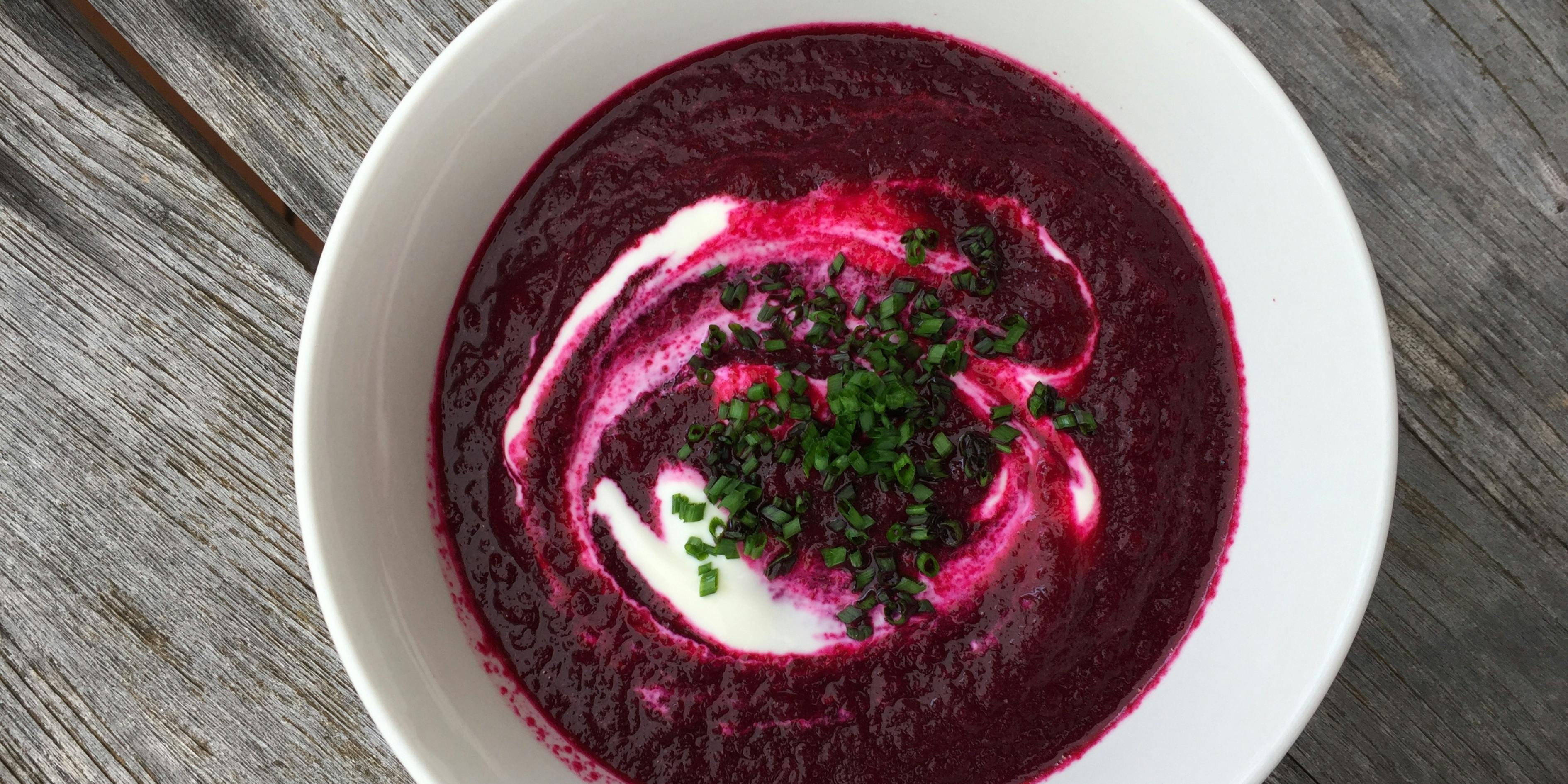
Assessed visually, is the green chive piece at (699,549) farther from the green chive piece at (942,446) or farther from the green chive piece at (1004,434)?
the green chive piece at (1004,434)

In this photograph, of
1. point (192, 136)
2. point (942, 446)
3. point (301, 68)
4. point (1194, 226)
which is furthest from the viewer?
point (192, 136)

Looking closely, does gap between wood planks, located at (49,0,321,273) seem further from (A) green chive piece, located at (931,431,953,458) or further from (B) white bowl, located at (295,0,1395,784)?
(A) green chive piece, located at (931,431,953,458)

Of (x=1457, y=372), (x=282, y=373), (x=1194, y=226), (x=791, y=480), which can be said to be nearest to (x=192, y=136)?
(x=282, y=373)

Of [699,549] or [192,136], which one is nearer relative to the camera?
[699,549]

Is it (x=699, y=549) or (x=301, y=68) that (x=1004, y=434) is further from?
(x=301, y=68)

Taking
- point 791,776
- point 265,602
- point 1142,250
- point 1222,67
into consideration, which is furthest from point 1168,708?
point 265,602

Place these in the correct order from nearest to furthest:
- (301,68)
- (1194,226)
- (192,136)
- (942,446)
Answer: (942,446) → (1194,226) → (301,68) → (192,136)

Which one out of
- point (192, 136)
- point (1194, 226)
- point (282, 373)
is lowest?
point (282, 373)

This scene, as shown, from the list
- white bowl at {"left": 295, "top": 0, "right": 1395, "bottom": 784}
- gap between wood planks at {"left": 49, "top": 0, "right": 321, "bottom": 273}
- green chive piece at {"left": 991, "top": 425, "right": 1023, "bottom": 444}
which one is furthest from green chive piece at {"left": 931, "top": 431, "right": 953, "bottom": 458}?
gap between wood planks at {"left": 49, "top": 0, "right": 321, "bottom": 273}
